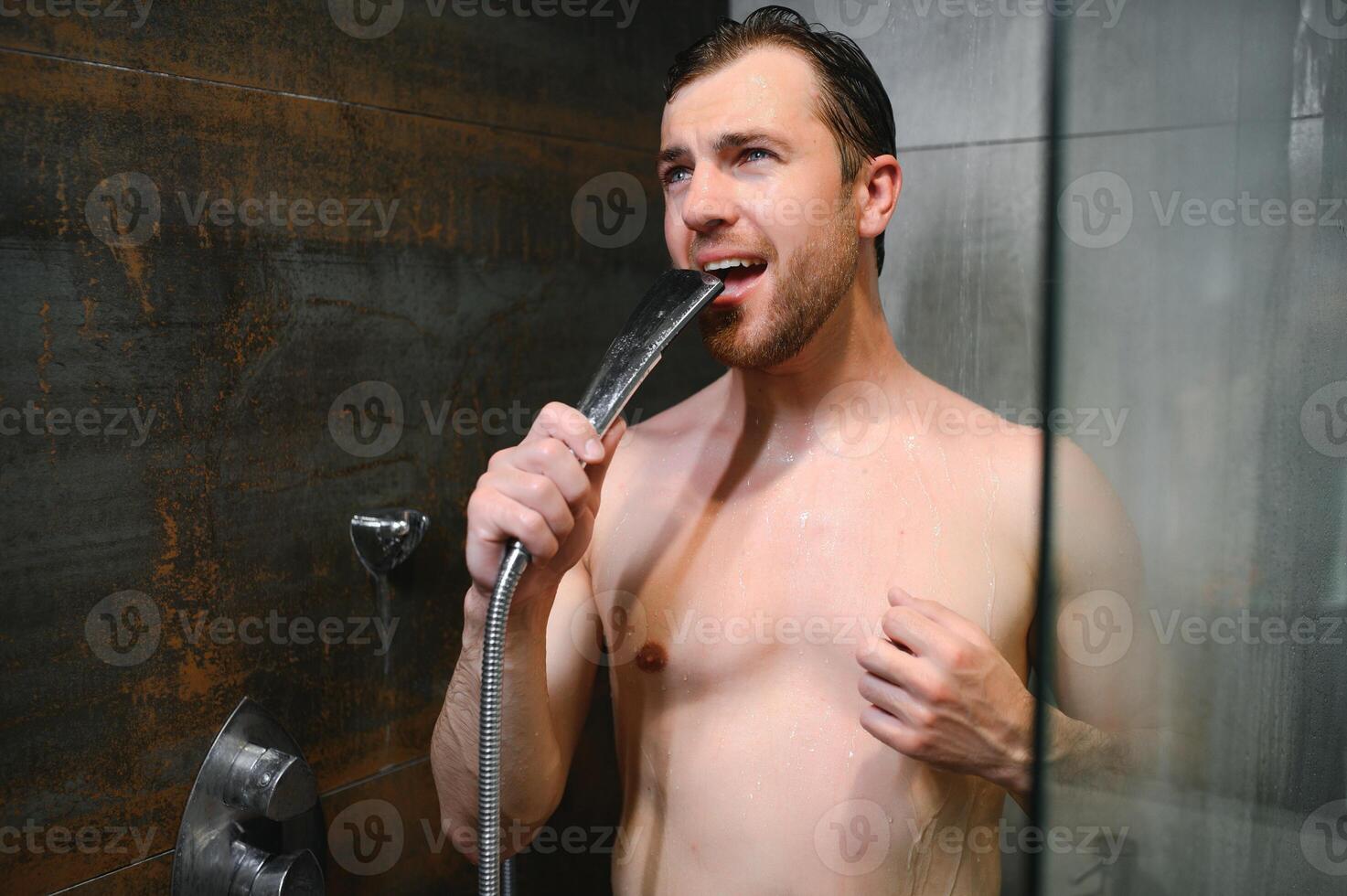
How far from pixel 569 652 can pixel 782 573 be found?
8.2 inches

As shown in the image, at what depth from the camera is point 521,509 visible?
658mm

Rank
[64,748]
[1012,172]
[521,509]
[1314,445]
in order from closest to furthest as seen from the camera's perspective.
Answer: [1314,445], [521,509], [64,748], [1012,172]

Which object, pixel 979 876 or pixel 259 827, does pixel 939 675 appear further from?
pixel 259 827

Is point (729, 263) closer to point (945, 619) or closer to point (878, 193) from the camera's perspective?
point (878, 193)

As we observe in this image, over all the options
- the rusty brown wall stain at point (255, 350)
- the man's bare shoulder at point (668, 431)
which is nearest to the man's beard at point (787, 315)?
the man's bare shoulder at point (668, 431)

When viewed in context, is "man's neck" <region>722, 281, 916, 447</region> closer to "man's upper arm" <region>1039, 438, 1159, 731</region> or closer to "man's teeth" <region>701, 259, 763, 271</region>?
"man's teeth" <region>701, 259, 763, 271</region>

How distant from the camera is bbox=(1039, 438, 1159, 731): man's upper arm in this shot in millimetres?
419

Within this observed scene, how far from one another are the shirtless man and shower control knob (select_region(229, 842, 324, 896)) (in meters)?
0.16

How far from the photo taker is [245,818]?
90 cm

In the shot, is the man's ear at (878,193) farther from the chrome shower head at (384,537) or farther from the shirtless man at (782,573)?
the chrome shower head at (384,537)

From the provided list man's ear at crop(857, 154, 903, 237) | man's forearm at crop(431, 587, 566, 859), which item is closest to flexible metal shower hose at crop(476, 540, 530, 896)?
man's forearm at crop(431, 587, 566, 859)

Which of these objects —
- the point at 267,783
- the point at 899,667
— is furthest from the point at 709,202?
the point at 267,783

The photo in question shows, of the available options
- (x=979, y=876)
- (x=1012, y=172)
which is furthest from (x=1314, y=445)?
(x=1012, y=172)

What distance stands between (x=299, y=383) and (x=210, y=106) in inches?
10.0
